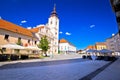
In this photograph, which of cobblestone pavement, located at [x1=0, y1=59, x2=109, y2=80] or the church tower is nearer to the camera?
cobblestone pavement, located at [x1=0, y1=59, x2=109, y2=80]

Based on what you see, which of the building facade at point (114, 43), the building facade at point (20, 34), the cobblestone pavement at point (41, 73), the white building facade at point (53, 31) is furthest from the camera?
the building facade at point (114, 43)

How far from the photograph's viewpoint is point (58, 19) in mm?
68250

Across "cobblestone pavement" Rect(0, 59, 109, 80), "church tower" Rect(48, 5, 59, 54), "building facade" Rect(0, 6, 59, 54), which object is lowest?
"cobblestone pavement" Rect(0, 59, 109, 80)

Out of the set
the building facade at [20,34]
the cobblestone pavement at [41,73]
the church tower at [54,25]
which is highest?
the church tower at [54,25]

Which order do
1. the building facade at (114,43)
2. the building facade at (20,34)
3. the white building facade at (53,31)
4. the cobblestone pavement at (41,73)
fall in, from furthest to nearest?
the building facade at (114,43) < the white building facade at (53,31) < the building facade at (20,34) < the cobblestone pavement at (41,73)

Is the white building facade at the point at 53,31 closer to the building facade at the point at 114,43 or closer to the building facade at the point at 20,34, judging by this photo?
the building facade at the point at 20,34

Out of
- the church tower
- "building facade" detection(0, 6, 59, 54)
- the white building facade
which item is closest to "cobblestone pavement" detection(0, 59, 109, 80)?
"building facade" detection(0, 6, 59, 54)

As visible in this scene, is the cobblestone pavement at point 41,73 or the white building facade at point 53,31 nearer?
the cobblestone pavement at point 41,73

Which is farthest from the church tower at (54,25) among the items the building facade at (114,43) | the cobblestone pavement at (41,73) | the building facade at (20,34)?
the cobblestone pavement at (41,73)

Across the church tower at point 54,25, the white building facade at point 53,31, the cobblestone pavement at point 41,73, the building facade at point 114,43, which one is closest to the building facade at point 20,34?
the white building facade at point 53,31

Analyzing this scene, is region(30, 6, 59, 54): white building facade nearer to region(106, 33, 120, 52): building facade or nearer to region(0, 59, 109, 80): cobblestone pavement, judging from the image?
region(106, 33, 120, 52): building facade

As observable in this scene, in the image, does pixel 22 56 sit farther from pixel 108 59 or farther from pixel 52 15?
pixel 52 15

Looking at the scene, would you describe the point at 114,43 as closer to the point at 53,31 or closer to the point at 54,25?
the point at 54,25

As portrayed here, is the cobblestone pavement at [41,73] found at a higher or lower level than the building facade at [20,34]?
lower
